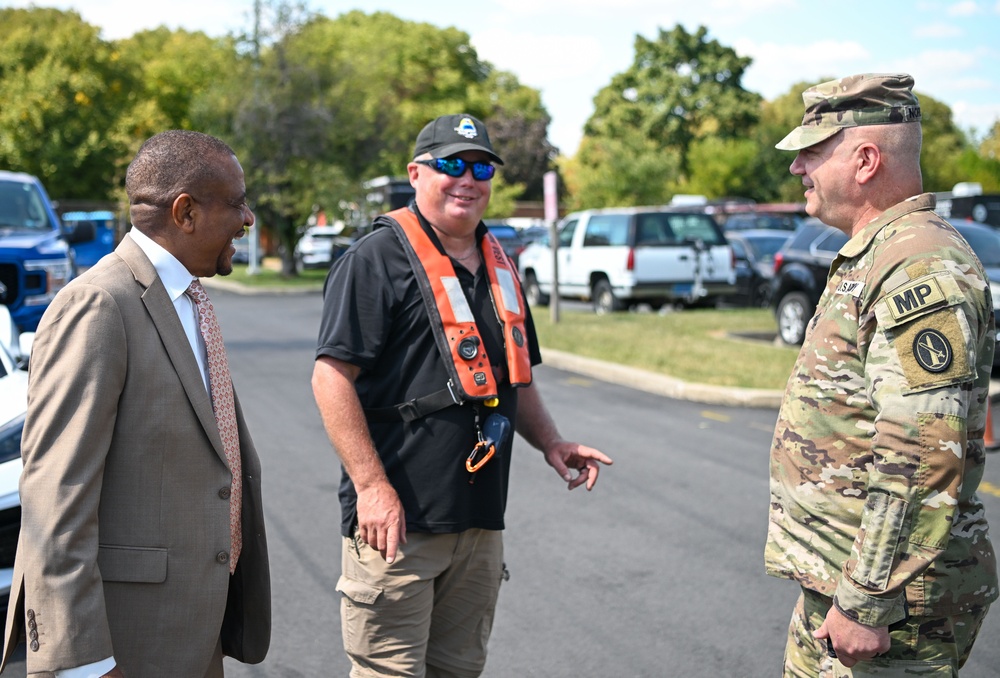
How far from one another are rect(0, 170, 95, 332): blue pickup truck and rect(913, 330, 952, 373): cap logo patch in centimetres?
1027

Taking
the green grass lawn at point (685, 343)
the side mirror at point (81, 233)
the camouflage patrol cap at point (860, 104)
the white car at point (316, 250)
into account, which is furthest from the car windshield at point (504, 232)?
the camouflage patrol cap at point (860, 104)

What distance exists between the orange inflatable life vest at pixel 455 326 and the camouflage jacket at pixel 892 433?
3.01 feet

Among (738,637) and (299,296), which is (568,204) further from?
(738,637)

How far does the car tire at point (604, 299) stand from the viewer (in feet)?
63.8

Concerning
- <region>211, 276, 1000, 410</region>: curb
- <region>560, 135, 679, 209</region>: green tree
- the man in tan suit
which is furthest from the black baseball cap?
<region>560, 135, 679, 209</region>: green tree

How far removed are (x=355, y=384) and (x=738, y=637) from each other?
239 cm

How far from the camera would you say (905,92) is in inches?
96.5

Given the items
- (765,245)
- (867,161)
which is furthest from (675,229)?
(867,161)

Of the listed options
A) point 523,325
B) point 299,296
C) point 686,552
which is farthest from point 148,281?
point 299,296

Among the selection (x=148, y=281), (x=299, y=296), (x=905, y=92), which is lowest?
(x=299, y=296)

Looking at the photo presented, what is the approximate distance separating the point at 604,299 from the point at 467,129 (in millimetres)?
16565

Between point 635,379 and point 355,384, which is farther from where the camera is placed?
point 635,379

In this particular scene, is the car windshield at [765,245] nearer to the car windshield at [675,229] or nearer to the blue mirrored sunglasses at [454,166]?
Result: the car windshield at [675,229]

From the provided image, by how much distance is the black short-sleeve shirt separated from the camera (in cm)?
309
